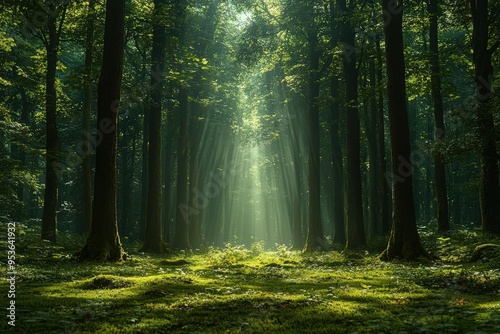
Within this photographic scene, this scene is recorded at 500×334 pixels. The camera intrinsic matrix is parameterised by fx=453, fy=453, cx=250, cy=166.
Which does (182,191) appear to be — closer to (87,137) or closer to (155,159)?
(155,159)

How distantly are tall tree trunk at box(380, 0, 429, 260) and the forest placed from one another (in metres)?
0.06

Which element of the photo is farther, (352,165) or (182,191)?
(182,191)

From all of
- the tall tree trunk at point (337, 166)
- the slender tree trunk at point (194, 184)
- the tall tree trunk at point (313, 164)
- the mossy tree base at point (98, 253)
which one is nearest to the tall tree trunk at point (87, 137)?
the slender tree trunk at point (194, 184)

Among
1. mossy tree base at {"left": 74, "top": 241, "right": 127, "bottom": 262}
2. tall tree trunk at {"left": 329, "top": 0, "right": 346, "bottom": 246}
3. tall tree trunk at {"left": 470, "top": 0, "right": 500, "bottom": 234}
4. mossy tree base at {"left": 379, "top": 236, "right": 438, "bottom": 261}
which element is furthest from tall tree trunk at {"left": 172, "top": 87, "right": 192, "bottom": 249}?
tall tree trunk at {"left": 470, "top": 0, "right": 500, "bottom": 234}

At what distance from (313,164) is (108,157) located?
1287cm

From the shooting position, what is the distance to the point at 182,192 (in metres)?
26.5

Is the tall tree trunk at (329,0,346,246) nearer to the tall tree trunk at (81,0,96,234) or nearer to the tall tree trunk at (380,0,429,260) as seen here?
the tall tree trunk at (380,0,429,260)

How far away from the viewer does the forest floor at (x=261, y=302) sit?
490 cm

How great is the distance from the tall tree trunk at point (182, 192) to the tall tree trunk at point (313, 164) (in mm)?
7240

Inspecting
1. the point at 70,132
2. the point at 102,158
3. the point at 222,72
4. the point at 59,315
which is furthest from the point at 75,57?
the point at 59,315

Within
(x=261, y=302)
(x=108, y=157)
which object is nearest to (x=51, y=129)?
(x=108, y=157)

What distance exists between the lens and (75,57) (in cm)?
4359

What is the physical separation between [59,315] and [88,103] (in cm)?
2008

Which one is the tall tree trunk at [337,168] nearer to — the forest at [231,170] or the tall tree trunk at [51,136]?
the forest at [231,170]
